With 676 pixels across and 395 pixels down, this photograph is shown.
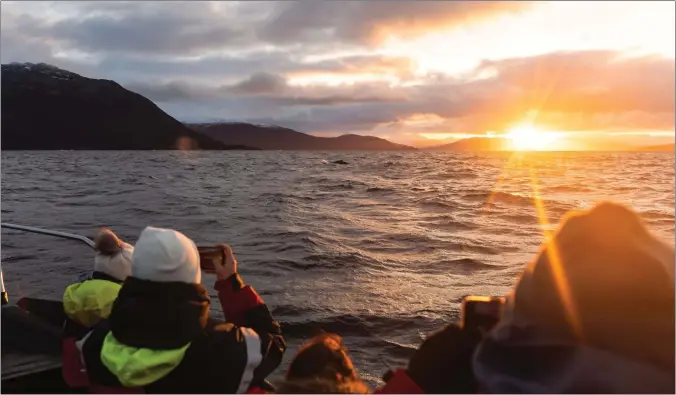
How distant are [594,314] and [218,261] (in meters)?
2.63

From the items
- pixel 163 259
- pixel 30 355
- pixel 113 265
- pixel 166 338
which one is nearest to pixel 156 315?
pixel 166 338

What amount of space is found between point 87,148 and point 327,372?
Answer: 691ft

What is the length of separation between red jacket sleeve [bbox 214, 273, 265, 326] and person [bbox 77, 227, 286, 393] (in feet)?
1.80

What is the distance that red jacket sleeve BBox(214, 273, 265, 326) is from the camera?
4.04 m

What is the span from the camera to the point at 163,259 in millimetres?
3137

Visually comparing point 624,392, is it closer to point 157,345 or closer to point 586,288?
point 586,288

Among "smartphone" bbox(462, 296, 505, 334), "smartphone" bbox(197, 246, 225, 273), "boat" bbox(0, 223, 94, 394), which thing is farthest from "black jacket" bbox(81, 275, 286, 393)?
"smartphone" bbox(462, 296, 505, 334)

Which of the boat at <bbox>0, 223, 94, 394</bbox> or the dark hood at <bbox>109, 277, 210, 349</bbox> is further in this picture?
the boat at <bbox>0, 223, 94, 394</bbox>

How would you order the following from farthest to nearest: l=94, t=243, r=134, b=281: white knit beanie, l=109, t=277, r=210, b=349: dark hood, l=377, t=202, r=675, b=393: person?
l=94, t=243, r=134, b=281: white knit beanie → l=109, t=277, r=210, b=349: dark hood → l=377, t=202, r=675, b=393: person

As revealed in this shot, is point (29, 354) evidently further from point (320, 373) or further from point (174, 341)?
point (320, 373)

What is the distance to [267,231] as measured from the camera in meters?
17.1

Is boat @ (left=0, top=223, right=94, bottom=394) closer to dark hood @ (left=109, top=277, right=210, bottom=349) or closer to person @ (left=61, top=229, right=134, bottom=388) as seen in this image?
person @ (left=61, top=229, right=134, bottom=388)

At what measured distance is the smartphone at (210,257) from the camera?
157 inches

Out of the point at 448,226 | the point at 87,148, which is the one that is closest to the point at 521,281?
the point at 448,226
